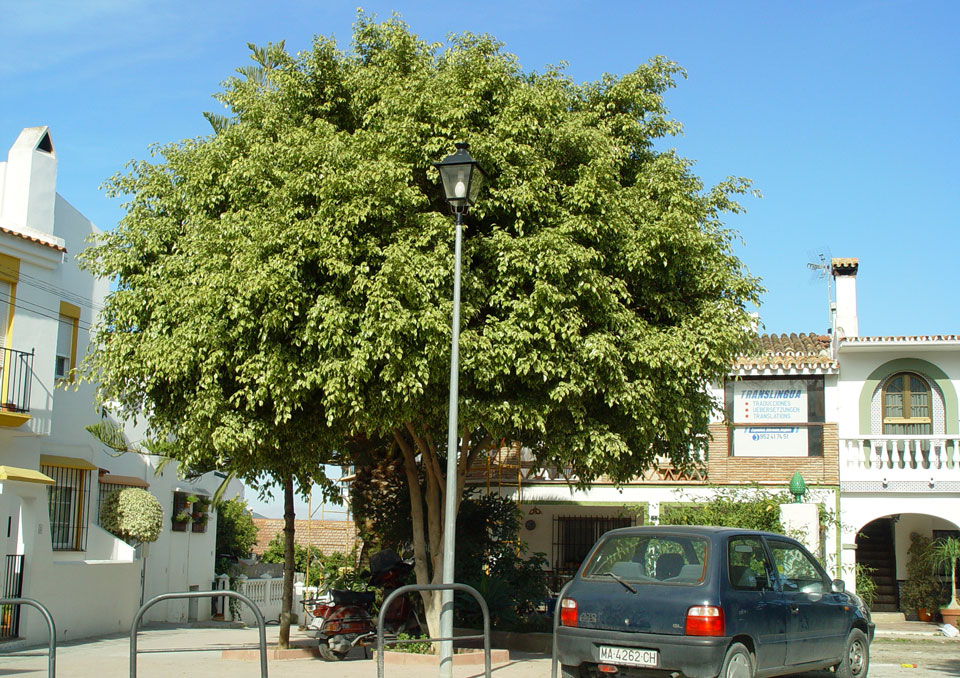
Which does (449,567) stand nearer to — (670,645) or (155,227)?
(670,645)

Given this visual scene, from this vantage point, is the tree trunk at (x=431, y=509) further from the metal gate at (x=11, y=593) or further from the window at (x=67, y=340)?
the window at (x=67, y=340)

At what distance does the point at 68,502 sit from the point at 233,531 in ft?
38.4

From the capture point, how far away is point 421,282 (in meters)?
10.8

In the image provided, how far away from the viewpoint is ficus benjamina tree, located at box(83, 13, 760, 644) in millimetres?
10805

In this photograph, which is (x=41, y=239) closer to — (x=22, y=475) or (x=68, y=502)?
(x=22, y=475)

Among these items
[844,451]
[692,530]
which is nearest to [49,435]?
[692,530]

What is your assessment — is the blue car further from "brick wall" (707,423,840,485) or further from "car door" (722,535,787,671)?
"brick wall" (707,423,840,485)

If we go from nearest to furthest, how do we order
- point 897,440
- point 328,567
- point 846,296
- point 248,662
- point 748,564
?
point 748,564
point 248,662
point 897,440
point 328,567
point 846,296

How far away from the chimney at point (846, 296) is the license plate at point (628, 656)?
15.1 meters

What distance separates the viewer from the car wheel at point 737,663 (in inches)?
321

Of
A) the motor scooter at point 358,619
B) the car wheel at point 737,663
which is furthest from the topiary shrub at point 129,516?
the car wheel at point 737,663

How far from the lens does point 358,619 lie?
13.4m

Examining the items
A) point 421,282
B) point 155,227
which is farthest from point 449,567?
point 155,227

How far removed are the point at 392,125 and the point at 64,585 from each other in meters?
10.5
